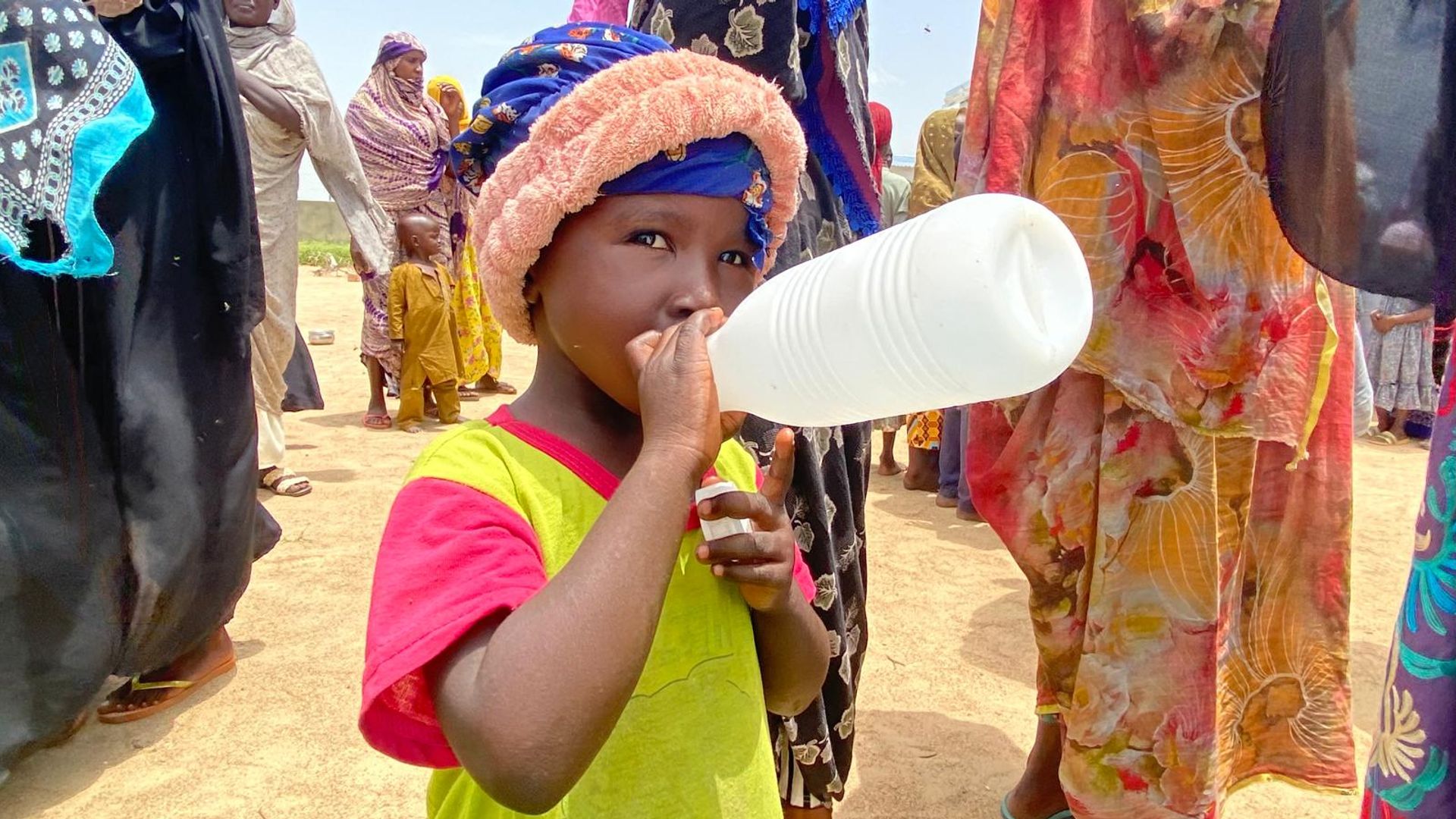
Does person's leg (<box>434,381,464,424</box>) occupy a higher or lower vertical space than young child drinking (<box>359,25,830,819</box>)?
lower

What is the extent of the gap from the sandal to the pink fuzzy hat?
4234 mm

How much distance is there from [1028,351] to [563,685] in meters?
0.47

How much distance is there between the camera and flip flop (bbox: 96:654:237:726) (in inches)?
105

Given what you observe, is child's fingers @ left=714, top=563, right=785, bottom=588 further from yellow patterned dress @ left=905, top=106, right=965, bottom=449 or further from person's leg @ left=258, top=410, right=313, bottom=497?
person's leg @ left=258, top=410, right=313, bottom=497

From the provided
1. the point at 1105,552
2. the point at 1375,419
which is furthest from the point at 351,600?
the point at 1375,419

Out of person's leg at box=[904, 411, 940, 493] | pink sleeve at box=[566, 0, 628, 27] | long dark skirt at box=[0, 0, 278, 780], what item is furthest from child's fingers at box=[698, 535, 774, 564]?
person's leg at box=[904, 411, 940, 493]

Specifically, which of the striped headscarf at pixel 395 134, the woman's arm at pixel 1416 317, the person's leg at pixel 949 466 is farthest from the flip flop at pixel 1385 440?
the striped headscarf at pixel 395 134

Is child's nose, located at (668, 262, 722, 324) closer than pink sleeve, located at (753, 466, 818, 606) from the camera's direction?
Yes

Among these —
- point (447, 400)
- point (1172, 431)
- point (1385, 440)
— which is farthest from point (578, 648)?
point (1385, 440)

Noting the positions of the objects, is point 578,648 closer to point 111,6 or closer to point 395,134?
point 111,6

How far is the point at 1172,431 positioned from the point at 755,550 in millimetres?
1232

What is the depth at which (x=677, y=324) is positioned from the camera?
0.97 meters

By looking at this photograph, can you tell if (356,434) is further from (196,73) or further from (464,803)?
(464,803)

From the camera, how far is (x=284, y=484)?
4.92m
